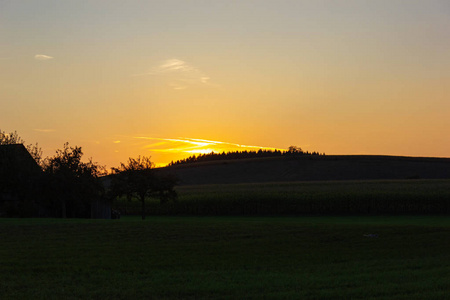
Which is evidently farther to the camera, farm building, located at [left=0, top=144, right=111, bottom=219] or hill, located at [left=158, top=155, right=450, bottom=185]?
hill, located at [left=158, top=155, right=450, bottom=185]

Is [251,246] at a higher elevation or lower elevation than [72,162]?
lower

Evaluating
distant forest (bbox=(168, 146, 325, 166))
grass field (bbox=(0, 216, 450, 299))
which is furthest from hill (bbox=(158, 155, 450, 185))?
grass field (bbox=(0, 216, 450, 299))

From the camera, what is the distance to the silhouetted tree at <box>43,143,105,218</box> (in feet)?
174

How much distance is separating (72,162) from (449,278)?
44.5 m

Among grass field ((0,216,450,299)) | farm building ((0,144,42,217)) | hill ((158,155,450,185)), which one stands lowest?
grass field ((0,216,450,299))

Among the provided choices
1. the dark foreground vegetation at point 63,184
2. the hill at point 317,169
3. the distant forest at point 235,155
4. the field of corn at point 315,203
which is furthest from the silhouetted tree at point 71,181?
the distant forest at point 235,155

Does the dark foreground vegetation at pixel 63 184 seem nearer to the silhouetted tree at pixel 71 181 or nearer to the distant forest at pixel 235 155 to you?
the silhouetted tree at pixel 71 181

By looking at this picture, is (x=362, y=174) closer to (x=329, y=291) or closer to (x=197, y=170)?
(x=197, y=170)

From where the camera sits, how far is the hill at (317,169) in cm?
10644

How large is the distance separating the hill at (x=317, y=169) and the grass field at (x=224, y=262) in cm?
7321

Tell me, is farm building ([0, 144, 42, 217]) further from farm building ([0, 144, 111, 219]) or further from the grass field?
the grass field

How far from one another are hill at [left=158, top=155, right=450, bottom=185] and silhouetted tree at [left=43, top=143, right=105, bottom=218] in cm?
4706

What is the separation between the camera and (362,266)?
62.2 feet

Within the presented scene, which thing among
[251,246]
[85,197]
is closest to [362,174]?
[85,197]
